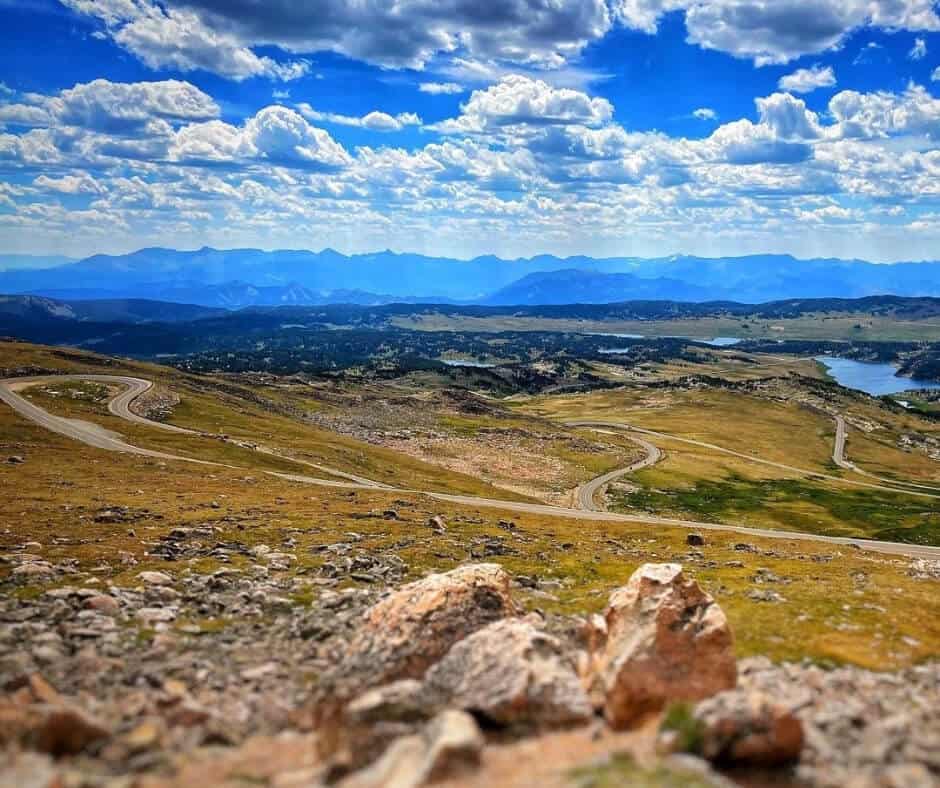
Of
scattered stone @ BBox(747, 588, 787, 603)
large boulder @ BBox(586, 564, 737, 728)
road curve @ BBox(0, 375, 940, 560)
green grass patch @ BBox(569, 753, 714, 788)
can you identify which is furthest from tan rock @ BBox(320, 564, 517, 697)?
road curve @ BBox(0, 375, 940, 560)

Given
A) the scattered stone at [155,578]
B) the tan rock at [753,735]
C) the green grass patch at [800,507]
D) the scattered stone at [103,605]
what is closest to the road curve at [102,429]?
the scattered stone at [155,578]

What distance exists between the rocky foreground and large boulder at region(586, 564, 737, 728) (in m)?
0.07

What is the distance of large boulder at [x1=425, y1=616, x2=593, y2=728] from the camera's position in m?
20.0

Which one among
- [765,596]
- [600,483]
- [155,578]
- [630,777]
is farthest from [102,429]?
[630,777]

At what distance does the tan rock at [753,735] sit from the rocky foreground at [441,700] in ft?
0.17

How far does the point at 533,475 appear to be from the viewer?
150 m

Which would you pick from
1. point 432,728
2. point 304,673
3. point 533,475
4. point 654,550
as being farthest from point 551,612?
point 533,475

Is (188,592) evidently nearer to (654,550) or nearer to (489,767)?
(489,767)

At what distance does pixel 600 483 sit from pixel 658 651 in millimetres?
127664

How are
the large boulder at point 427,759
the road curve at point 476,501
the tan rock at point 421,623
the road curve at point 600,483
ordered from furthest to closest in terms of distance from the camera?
the road curve at point 600,483 → the road curve at point 476,501 → the tan rock at point 421,623 → the large boulder at point 427,759

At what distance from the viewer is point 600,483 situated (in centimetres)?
14812

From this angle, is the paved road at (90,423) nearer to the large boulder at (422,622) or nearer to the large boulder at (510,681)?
the large boulder at (422,622)

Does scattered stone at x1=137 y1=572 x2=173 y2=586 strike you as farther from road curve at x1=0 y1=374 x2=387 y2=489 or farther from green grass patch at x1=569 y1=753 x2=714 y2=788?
road curve at x1=0 y1=374 x2=387 y2=489

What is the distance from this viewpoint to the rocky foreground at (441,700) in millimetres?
16984
